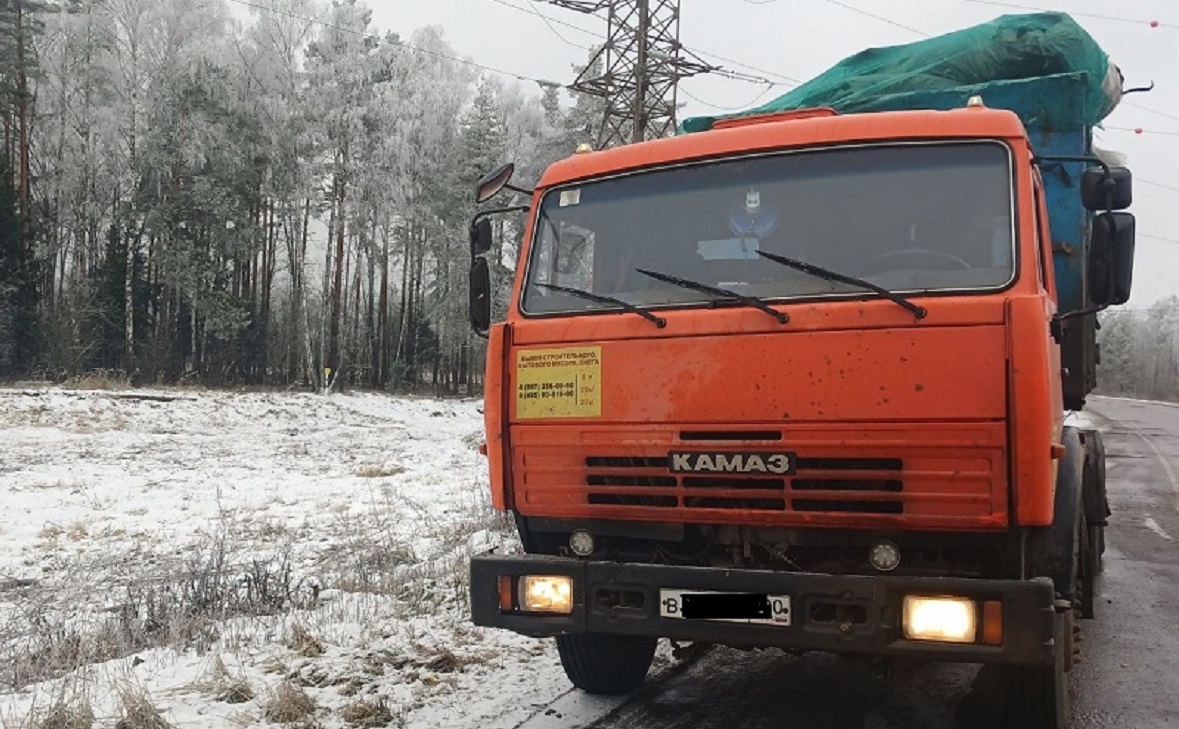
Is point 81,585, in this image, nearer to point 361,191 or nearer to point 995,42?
point 995,42

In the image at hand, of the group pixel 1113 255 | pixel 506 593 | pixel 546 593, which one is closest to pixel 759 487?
pixel 546 593

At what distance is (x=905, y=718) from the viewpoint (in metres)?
4.30

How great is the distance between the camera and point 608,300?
4000mm

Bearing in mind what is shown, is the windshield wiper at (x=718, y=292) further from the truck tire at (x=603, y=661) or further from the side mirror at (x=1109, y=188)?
the truck tire at (x=603, y=661)

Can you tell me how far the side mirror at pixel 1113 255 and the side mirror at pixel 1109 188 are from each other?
0.16 feet

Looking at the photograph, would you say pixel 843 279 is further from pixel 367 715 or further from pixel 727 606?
pixel 367 715

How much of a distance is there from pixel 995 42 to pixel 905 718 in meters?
4.15

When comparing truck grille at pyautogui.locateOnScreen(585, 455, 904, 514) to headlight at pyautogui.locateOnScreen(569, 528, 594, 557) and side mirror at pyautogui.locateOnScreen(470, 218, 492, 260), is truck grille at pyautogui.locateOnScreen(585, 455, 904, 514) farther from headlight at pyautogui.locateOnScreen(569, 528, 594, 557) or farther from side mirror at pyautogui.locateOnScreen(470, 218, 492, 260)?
side mirror at pyautogui.locateOnScreen(470, 218, 492, 260)

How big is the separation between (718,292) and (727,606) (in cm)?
120

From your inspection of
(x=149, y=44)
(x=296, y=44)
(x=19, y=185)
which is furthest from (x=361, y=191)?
(x=19, y=185)

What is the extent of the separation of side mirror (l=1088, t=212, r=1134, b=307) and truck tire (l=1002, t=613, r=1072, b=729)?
1.32 m

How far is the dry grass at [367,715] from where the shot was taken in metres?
4.18

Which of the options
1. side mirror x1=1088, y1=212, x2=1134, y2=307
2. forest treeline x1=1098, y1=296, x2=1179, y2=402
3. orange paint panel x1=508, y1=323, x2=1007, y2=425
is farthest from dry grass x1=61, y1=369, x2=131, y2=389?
forest treeline x1=1098, y1=296, x2=1179, y2=402

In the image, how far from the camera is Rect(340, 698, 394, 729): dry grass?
4184 millimetres
